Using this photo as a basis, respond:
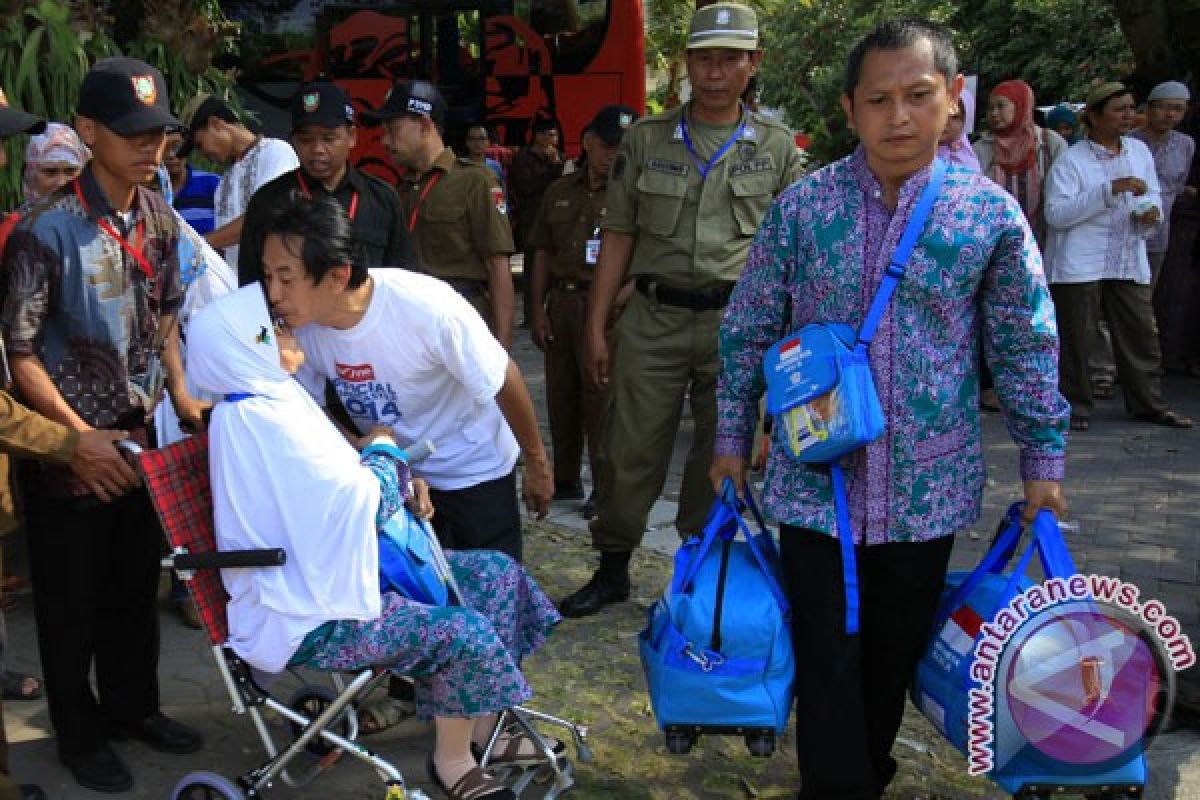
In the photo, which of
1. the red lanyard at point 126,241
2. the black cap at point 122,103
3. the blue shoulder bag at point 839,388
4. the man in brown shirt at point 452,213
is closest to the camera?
the blue shoulder bag at point 839,388

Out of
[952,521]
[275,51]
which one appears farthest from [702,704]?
[275,51]

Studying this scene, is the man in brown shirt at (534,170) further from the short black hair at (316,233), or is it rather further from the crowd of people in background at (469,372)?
the short black hair at (316,233)

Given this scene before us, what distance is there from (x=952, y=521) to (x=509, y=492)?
137 centimetres

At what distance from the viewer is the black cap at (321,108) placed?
4473 mm

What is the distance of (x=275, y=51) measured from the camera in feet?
40.9

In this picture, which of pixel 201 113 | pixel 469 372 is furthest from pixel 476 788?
pixel 201 113

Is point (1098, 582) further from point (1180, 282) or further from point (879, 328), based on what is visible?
point (1180, 282)

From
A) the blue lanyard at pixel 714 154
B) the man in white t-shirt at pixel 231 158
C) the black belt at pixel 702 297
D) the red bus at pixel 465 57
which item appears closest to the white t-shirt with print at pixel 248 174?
the man in white t-shirt at pixel 231 158

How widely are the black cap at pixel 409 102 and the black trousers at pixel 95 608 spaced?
2.25 meters

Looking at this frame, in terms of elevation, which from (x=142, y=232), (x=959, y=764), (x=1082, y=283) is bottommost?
(x=959, y=764)

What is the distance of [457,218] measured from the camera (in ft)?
17.9

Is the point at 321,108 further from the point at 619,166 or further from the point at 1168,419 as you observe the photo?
the point at 1168,419

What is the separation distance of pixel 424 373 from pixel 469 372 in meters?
0.15

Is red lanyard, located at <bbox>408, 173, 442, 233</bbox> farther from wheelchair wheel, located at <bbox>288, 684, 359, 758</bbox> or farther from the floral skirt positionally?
the floral skirt
